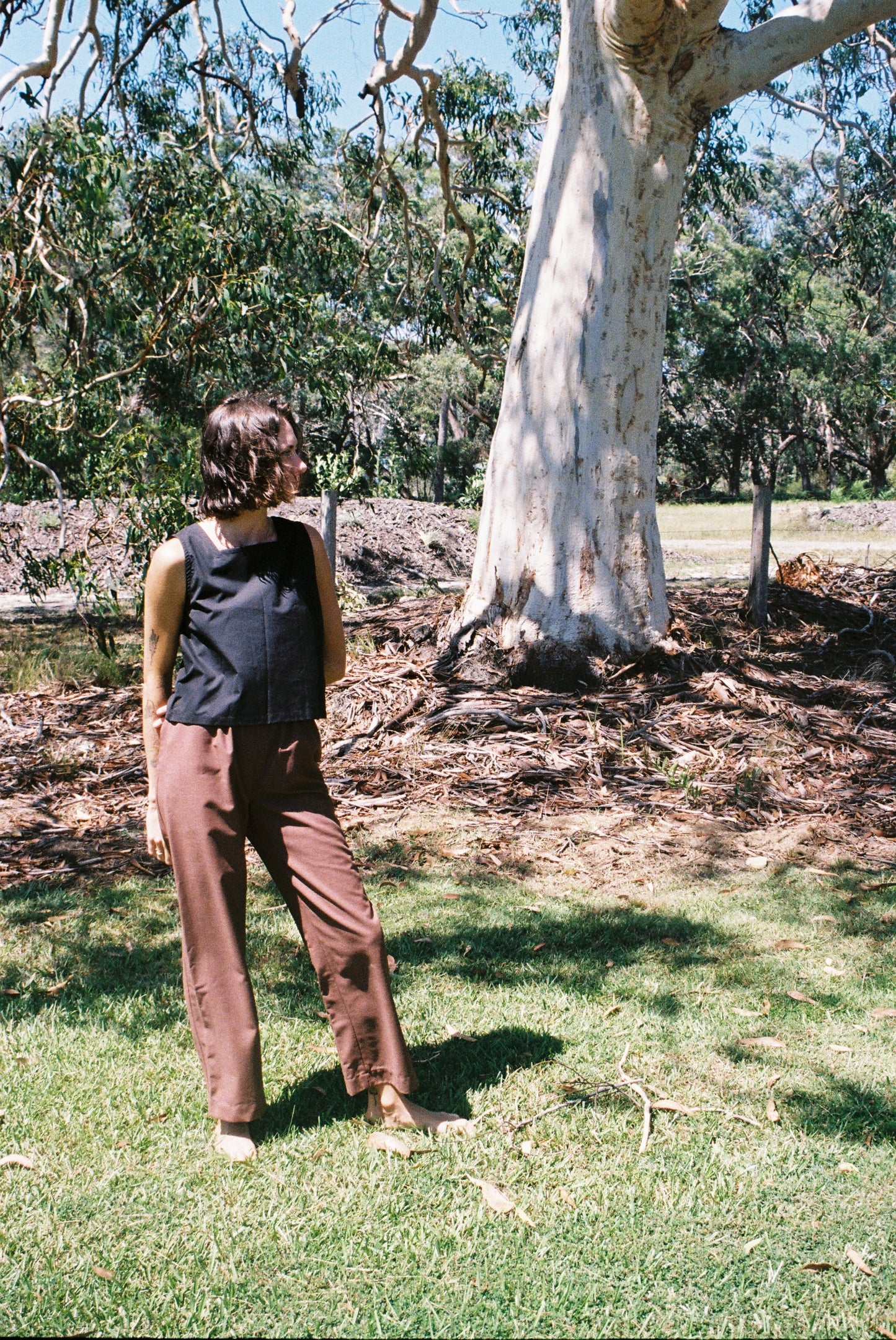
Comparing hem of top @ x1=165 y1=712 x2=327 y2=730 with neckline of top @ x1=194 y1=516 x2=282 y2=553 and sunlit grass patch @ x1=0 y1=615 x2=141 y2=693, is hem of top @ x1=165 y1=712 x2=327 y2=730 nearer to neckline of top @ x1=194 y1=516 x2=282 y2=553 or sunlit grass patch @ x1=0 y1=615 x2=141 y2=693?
neckline of top @ x1=194 y1=516 x2=282 y2=553

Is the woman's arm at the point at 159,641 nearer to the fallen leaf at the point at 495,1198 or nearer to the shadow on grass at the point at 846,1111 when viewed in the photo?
the fallen leaf at the point at 495,1198

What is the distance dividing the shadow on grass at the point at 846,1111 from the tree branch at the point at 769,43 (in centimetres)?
605

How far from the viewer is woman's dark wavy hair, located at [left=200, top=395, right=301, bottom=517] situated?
303cm

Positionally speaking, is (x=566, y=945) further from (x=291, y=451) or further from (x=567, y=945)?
(x=291, y=451)

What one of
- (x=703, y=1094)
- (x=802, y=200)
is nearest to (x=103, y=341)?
(x=703, y=1094)

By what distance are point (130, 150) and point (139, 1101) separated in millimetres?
11164

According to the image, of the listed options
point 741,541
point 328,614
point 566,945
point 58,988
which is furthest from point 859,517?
point 328,614

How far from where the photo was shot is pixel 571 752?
6.65 metres

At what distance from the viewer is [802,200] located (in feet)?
145

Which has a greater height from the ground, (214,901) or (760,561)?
(760,561)

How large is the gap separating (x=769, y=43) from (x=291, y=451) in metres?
5.81

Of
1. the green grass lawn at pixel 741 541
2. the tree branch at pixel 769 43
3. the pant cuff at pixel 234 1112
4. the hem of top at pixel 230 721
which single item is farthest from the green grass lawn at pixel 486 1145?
the green grass lawn at pixel 741 541

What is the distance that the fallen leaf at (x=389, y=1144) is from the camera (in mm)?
3123

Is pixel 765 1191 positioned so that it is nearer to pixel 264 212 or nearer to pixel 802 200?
pixel 264 212
